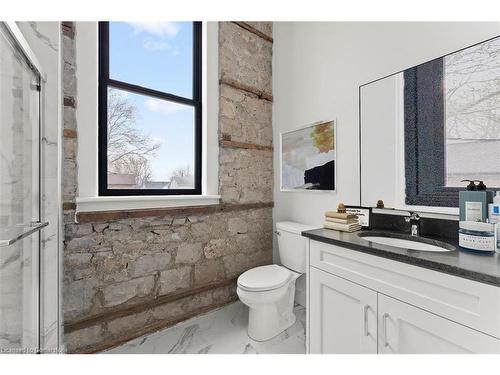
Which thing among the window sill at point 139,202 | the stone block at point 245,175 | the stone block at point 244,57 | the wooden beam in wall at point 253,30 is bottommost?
the window sill at point 139,202

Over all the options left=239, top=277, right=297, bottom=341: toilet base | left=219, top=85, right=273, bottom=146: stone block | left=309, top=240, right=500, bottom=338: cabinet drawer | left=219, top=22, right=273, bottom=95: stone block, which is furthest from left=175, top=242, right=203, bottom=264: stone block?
left=219, top=22, right=273, bottom=95: stone block

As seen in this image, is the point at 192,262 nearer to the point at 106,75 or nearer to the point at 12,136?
the point at 12,136

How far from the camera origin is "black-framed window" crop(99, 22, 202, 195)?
5.85 ft

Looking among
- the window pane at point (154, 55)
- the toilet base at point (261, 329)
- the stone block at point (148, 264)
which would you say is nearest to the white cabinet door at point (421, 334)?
the toilet base at point (261, 329)

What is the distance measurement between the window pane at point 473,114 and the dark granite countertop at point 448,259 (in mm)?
402

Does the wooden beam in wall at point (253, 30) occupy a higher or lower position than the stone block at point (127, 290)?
higher

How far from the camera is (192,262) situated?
2041 millimetres

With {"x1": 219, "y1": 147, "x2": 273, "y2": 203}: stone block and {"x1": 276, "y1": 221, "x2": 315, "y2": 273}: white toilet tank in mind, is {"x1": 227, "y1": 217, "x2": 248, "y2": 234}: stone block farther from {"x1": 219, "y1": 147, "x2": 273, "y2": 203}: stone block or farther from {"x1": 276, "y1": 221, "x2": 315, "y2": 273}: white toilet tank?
{"x1": 276, "y1": 221, "x2": 315, "y2": 273}: white toilet tank

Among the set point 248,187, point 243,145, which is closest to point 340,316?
point 248,187

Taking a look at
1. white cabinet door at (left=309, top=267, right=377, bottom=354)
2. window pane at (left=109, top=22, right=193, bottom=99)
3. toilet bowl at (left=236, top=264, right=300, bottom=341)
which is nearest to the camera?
white cabinet door at (left=309, top=267, right=377, bottom=354)

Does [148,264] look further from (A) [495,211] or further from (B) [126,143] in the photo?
(A) [495,211]

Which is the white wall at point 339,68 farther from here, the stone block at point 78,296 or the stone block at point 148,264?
the stone block at point 78,296

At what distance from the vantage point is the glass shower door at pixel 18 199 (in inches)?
35.6

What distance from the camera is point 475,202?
43.8 inches
